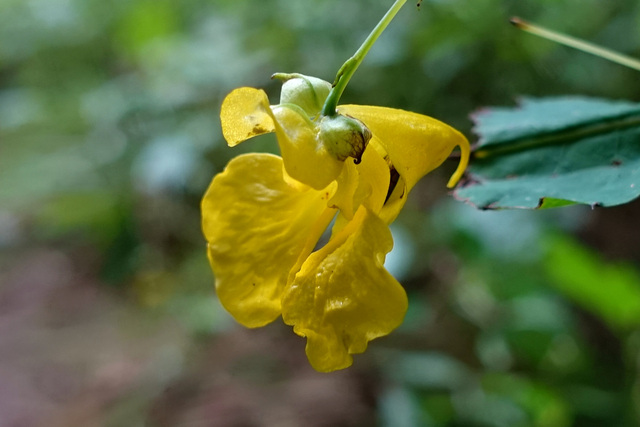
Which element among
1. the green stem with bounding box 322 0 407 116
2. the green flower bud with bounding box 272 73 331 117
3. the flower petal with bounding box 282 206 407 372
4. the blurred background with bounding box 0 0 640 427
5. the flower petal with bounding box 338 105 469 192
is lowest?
the blurred background with bounding box 0 0 640 427

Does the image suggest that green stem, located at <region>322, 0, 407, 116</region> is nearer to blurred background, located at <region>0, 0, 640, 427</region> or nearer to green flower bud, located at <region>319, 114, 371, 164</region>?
green flower bud, located at <region>319, 114, 371, 164</region>

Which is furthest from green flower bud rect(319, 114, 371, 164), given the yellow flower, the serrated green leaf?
the serrated green leaf

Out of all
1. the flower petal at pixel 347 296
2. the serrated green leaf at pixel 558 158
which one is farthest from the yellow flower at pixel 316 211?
the serrated green leaf at pixel 558 158

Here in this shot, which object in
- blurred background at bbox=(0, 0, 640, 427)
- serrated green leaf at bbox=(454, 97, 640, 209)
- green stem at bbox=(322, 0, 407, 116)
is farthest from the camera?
blurred background at bbox=(0, 0, 640, 427)

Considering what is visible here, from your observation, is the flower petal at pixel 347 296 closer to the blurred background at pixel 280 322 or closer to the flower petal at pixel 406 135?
the flower petal at pixel 406 135

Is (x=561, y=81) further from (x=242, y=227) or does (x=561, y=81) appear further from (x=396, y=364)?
(x=242, y=227)

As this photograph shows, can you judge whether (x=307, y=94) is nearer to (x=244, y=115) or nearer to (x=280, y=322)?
(x=244, y=115)

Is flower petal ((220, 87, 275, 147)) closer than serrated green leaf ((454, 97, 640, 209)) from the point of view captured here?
Yes
